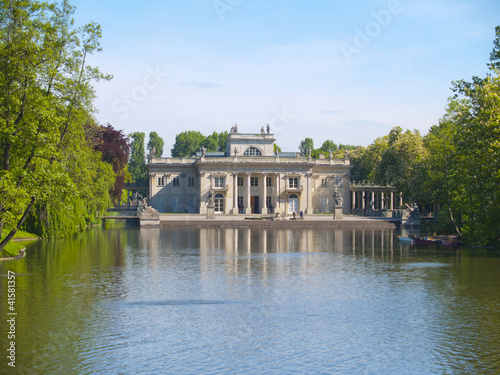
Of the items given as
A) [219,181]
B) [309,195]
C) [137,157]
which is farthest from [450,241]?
[137,157]

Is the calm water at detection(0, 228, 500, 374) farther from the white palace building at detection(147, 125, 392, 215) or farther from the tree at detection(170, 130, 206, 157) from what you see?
the tree at detection(170, 130, 206, 157)

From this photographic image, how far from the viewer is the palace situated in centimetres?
8038

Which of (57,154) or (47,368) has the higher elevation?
(57,154)

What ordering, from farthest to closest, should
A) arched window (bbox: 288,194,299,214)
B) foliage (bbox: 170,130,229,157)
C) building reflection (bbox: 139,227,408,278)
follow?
foliage (bbox: 170,130,229,157) → arched window (bbox: 288,194,299,214) → building reflection (bbox: 139,227,408,278)

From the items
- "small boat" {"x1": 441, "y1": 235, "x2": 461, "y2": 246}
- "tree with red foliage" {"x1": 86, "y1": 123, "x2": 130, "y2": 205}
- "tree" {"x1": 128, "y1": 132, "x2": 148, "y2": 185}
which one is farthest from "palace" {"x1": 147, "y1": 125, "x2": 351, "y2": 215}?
"tree" {"x1": 128, "y1": 132, "x2": 148, "y2": 185}

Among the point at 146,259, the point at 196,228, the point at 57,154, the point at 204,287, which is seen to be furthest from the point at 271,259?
the point at 196,228

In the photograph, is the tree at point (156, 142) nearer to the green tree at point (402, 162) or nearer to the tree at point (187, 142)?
the tree at point (187, 142)

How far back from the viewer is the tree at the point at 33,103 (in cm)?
2108

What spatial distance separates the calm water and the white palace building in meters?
50.8

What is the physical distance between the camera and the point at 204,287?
21016mm

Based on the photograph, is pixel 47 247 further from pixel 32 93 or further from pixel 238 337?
pixel 238 337

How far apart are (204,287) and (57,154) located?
24.5ft

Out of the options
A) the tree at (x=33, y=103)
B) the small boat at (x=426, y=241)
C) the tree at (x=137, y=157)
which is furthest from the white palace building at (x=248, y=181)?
the tree at (x=33, y=103)

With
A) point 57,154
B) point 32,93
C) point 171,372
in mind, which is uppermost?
point 32,93
